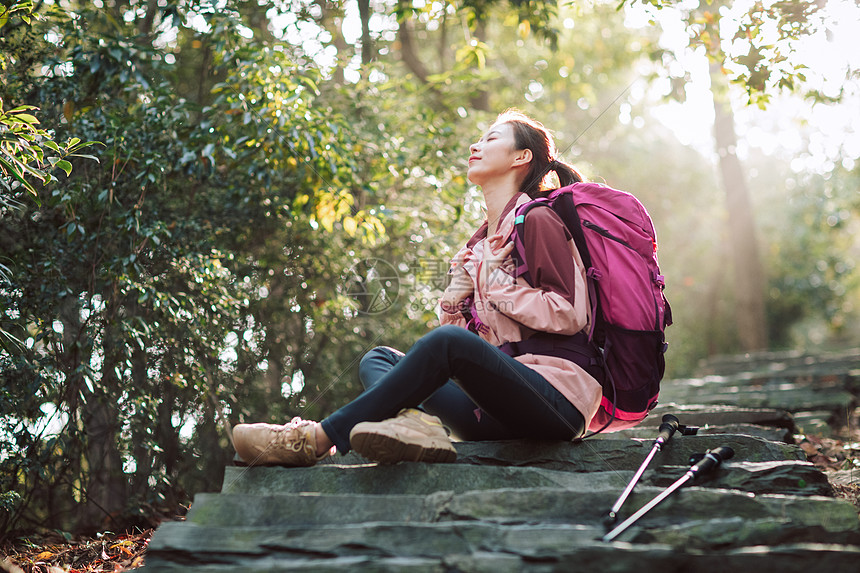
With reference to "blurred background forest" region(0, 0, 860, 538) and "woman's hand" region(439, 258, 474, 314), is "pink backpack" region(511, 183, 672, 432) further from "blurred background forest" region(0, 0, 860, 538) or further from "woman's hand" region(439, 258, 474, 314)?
"blurred background forest" region(0, 0, 860, 538)

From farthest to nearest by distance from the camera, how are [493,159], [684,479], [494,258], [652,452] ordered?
[493,159], [494,258], [652,452], [684,479]

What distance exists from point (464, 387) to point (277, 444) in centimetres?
70

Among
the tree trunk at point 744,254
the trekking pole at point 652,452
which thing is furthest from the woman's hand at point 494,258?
the tree trunk at point 744,254

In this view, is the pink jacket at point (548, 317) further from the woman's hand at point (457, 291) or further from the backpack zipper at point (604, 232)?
the woman's hand at point (457, 291)

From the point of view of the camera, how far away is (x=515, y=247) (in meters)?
2.74

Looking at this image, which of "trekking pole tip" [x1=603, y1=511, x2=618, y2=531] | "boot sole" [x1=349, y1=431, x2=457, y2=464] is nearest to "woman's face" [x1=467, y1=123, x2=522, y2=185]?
"boot sole" [x1=349, y1=431, x2=457, y2=464]

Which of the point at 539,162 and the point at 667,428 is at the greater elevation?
Answer: the point at 539,162

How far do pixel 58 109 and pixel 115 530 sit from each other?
229cm

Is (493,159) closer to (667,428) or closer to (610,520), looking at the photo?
(667,428)

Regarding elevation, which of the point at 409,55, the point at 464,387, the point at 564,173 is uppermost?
the point at 409,55

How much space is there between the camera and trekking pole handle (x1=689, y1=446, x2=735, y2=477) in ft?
7.42

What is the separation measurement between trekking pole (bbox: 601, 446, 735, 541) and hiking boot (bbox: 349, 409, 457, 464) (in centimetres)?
69

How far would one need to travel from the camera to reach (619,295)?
8.60 ft

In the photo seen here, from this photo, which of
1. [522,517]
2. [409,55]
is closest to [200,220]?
[522,517]
